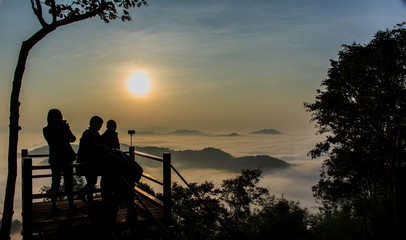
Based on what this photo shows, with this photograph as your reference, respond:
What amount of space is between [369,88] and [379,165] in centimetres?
661

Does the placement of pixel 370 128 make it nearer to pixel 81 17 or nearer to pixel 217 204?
pixel 81 17

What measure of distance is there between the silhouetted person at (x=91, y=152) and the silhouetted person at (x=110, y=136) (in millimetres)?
424

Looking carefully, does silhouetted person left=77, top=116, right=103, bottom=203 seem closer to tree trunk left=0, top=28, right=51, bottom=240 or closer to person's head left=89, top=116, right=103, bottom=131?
person's head left=89, top=116, right=103, bottom=131

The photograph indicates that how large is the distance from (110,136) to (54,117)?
134 centimetres

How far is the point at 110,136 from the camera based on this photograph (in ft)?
24.4

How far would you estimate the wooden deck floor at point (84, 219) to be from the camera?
6.08 meters

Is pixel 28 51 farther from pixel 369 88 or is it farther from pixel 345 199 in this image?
pixel 345 199

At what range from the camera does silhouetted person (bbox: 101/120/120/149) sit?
290 inches

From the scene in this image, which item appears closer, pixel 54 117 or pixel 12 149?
pixel 54 117

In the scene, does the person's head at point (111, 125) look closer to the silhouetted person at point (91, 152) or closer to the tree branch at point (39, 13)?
the silhouetted person at point (91, 152)

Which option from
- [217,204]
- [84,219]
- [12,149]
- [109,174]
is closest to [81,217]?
[84,219]

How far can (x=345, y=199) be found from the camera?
96.9 ft

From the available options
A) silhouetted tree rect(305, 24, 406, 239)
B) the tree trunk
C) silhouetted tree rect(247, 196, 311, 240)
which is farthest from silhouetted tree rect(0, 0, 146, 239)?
silhouetted tree rect(305, 24, 406, 239)

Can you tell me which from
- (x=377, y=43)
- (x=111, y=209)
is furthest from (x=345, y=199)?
(x=111, y=209)
